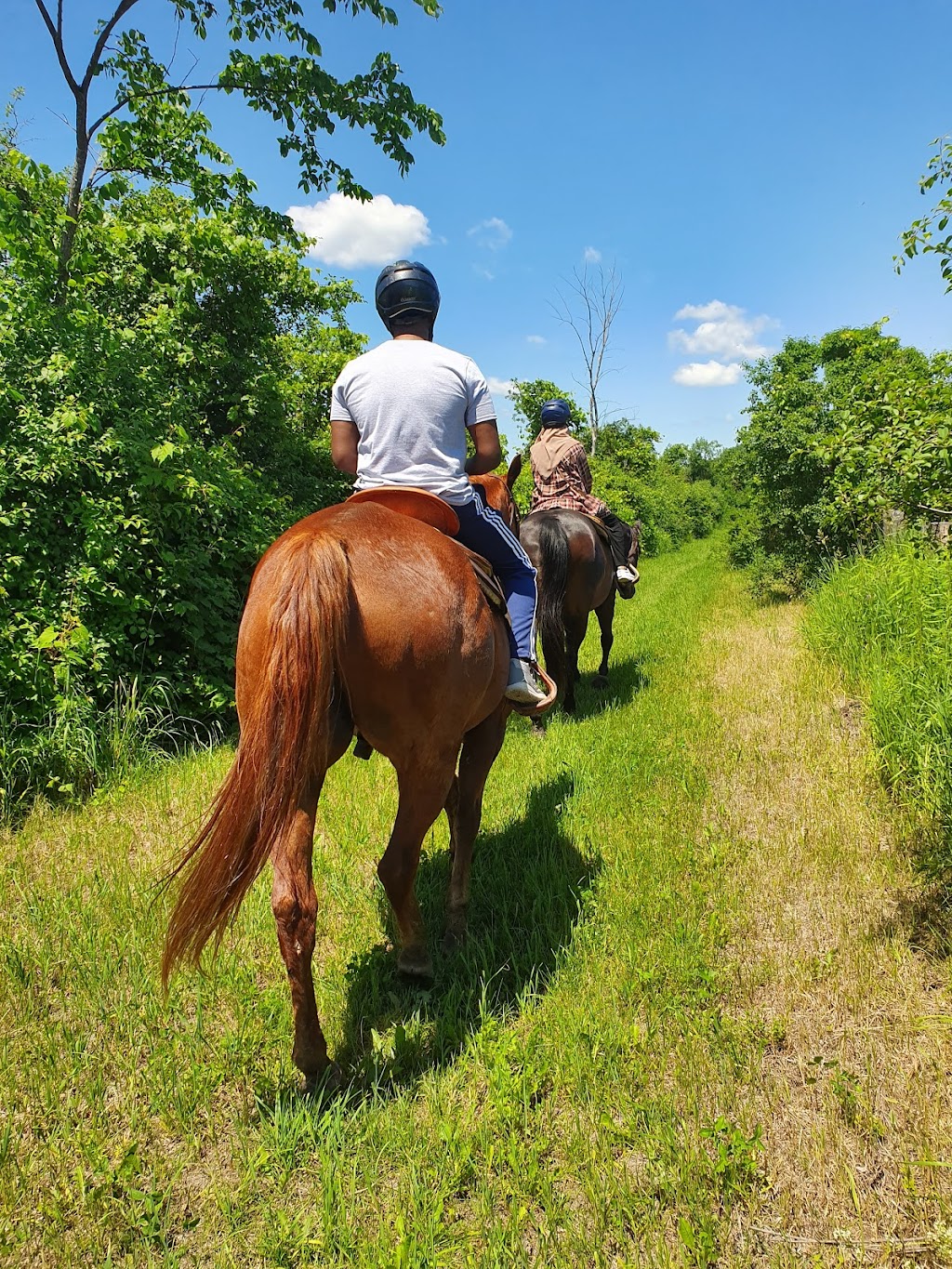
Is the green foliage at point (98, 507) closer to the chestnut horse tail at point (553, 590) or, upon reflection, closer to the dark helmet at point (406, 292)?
the chestnut horse tail at point (553, 590)

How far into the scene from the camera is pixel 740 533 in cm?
1642

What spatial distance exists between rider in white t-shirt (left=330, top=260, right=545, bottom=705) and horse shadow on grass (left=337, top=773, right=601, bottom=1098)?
110 cm

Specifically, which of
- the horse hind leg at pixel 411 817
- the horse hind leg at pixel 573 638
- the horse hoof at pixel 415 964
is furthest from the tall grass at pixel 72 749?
the horse hind leg at pixel 573 638

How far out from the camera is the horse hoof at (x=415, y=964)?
99.8 inches

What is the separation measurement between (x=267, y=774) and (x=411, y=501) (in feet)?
3.93

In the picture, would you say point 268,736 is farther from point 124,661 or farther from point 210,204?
point 210,204

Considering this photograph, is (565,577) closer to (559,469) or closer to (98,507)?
(559,469)

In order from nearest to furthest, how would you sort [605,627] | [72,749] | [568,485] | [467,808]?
1. [467,808]
2. [72,749]
3. [568,485]
4. [605,627]

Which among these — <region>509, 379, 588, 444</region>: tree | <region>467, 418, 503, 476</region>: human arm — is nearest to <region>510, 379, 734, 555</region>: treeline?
<region>509, 379, 588, 444</region>: tree

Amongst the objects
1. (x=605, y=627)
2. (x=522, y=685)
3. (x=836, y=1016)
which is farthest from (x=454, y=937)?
(x=605, y=627)

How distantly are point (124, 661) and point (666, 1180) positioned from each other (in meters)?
4.51

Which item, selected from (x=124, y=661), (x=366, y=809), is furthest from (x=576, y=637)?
(x=124, y=661)

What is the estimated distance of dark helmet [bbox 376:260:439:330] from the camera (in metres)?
2.66

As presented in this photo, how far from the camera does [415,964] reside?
2539 millimetres
